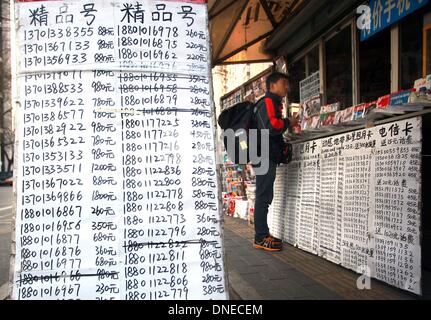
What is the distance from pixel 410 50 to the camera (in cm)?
412

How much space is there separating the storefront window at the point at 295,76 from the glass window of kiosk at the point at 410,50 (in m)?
2.43

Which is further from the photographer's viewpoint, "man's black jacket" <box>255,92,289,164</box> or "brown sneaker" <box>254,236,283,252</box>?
"brown sneaker" <box>254,236,283,252</box>

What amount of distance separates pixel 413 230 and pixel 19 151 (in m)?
2.82

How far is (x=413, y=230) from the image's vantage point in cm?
311

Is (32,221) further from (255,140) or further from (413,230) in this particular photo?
(255,140)

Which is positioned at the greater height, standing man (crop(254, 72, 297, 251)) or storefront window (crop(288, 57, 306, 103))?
storefront window (crop(288, 57, 306, 103))

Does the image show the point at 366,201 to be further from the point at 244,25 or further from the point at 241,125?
the point at 244,25

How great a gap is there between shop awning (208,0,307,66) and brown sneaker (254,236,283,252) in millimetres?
3712

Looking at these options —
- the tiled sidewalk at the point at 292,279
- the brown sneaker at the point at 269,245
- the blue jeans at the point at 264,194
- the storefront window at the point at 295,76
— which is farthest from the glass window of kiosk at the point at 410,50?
the storefront window at the point at 295,76

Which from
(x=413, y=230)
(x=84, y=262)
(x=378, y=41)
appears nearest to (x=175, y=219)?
(x=84, y=262)

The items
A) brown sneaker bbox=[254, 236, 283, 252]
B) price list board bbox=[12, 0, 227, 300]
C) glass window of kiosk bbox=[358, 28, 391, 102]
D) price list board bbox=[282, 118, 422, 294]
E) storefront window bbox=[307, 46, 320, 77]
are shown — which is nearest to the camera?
price list board bbox=[12, 0, 227, 300]

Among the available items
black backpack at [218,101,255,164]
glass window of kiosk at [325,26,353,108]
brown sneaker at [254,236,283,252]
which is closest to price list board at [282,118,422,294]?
brown sneaker at [254,236,283,252]

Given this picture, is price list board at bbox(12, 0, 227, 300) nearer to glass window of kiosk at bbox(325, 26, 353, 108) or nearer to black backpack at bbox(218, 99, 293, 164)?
black backpack at bbox(218, 99, 293, 164)

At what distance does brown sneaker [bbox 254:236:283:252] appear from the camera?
493 centimetres
